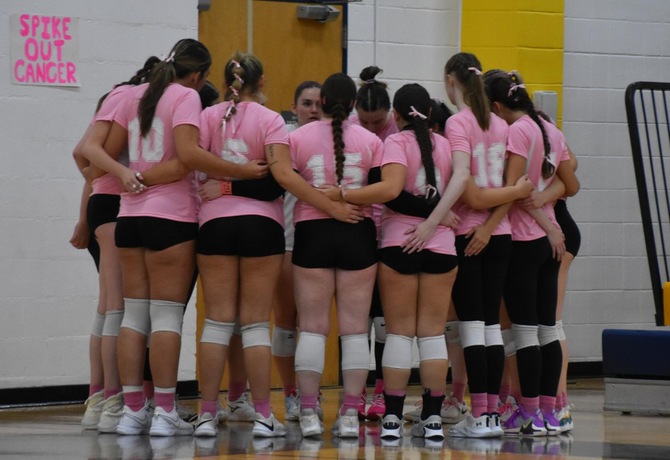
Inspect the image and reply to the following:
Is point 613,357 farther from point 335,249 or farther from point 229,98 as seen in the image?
point 229,98

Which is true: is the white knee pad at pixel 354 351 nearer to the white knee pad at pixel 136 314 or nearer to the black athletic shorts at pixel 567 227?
the white knee pad at pixel 136 314

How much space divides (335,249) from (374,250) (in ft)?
0.58

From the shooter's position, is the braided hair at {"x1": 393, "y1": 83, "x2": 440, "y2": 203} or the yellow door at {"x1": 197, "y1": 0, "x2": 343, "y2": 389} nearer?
the braided hair at {"x1": 393, "y1": 83, "x2": 440, "y2": 203}

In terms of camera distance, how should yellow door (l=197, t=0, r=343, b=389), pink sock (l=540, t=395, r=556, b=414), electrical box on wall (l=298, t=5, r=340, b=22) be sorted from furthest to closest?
1. electrical box on wall (l=298, t=5, r=340, b=22)
2. yellow door (l=197, t=0, r=343, b=389)
3. pink sock (l=540, t=395, r=556, b=414)

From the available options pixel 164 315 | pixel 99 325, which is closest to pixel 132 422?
pixel 164 315

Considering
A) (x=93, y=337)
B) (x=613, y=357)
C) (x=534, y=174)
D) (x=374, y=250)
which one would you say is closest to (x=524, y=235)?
(x=534, y=174)

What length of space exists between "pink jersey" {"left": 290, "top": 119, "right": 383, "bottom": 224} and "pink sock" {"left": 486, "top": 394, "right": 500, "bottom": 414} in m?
1.03

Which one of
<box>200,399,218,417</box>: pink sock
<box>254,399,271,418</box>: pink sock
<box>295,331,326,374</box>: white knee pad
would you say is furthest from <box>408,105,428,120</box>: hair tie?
<box>200,399,218,417</box>: pink sock

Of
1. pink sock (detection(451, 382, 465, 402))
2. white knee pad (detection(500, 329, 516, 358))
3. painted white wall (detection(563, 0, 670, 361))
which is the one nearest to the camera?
white knee pad (detection(500, 329, 516, 358))

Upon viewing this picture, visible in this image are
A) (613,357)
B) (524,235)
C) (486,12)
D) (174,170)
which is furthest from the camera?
(486,12)

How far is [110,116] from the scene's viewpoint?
190 inches

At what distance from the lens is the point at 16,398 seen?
5.98 m

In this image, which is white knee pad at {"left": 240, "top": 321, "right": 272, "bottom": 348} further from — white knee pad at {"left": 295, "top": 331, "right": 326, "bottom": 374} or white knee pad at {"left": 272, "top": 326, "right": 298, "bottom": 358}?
white knee pad at {"left": 272, "top": 326, "right": 298, "bottom": 358}

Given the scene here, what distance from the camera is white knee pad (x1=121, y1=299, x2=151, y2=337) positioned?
15.8 feet
